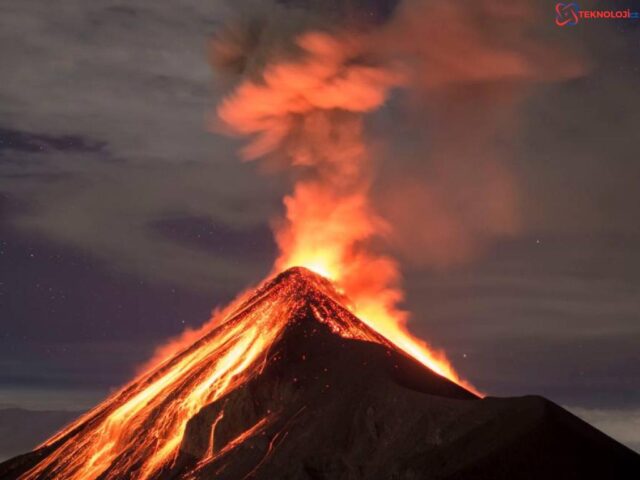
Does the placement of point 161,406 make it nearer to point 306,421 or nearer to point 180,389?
point 180,389

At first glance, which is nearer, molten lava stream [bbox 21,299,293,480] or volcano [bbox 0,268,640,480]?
volcano [bbox 0,268,640,480]

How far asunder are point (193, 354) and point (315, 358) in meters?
22.6

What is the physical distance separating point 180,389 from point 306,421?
68.0ft

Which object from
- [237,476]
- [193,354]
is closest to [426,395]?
[237,476]

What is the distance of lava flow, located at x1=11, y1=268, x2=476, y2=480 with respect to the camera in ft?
269

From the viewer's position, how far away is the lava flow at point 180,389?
82.0 m

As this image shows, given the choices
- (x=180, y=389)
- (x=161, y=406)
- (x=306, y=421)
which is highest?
(x=180, y=389)

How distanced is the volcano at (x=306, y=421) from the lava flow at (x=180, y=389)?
20 cm

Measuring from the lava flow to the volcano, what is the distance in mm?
200

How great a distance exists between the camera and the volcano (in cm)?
6094

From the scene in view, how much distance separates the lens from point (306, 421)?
241ft

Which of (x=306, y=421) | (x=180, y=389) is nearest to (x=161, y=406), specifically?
(x=180, y=389)

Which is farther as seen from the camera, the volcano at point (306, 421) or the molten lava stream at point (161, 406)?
the molten lava stream at point (161, 406)

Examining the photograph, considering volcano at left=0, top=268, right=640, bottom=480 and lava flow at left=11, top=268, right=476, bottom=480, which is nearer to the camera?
volcano at left=0, top=268, right=640, bottom=480
